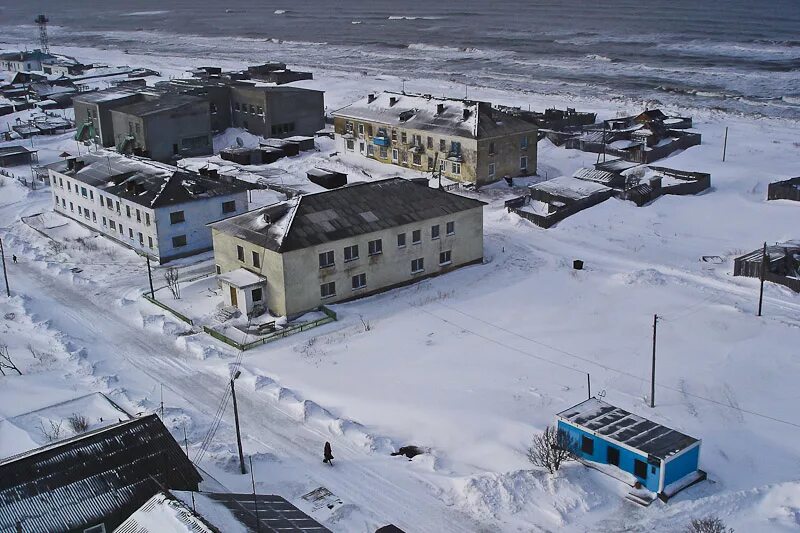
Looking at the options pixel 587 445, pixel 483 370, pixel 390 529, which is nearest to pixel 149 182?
pixel 483 370

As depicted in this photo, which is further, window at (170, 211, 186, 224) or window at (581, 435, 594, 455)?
window at (170, 211, 186, 224)

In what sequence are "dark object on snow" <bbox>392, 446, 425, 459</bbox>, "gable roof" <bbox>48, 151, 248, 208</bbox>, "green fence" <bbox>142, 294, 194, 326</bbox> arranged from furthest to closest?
"gable roof" <bbox>48, 151, 248, 208</bbox> < "green fence" <bbox>142, 294, 194, 326</bbox> < "dark object on snow" <bbox>392, 446, 425, 459</bbox>

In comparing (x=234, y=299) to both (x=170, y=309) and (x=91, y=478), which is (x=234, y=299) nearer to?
(x=170, y=309)

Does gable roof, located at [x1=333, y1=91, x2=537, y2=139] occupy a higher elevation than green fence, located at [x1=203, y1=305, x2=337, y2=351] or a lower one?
higher

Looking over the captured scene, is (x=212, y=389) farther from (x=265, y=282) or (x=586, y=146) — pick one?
(x=586, y=146)

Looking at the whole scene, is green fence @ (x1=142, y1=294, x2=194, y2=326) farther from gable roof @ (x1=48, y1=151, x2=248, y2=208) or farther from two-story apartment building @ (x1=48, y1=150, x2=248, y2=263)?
gable roof @ (x1=48, y1=151, x2=248, y2=208)

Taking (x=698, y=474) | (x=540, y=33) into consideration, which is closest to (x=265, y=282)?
(x=698, y=474)

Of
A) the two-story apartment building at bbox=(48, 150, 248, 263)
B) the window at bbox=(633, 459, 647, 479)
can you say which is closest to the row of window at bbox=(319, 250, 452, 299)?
the two-story apartment building at bbox=(48, 150, 248, 263)

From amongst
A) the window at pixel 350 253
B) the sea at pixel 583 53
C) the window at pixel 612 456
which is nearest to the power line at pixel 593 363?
the window at pixel 350 253
